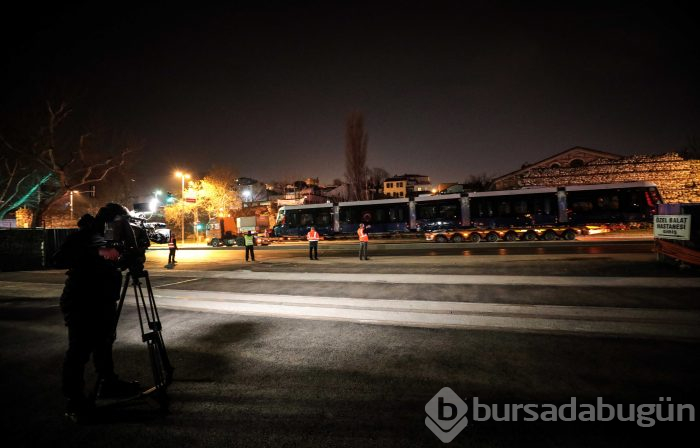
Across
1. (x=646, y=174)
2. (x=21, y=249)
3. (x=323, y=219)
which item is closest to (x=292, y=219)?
(x=323, y=219)

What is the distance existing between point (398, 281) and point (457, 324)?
3800 millimetres

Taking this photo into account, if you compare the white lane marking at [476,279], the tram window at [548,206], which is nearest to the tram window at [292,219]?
the white lane marking at [476,279]

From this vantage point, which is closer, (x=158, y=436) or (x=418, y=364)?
(x=158, y=436)

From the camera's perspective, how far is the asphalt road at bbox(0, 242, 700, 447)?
2914 millimetres

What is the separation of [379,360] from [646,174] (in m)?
40.3

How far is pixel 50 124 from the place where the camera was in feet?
87.1

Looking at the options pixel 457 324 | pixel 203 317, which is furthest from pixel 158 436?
pixel 457 324

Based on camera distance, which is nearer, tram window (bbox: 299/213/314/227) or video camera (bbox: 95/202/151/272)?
video camera (bbox: 95/202/151/272)

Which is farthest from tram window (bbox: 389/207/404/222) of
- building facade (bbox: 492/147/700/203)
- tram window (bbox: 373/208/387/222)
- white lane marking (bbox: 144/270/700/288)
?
building facade (bbox: 492/147/700/203)

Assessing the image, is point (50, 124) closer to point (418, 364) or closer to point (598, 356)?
point (418, 364)

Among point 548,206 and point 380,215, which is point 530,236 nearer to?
point 548,206

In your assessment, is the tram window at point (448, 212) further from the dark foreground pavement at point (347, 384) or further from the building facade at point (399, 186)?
the building facade at point (399, 186)

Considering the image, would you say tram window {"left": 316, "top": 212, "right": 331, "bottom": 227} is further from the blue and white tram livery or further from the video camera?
the video camera

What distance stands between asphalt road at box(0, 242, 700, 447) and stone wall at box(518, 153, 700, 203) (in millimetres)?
30294
